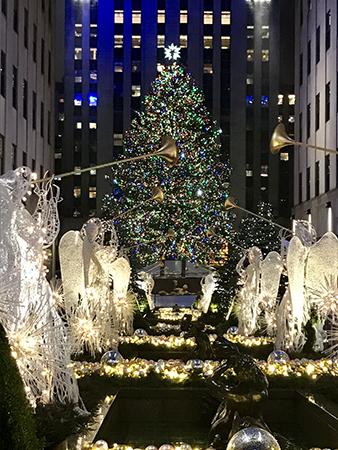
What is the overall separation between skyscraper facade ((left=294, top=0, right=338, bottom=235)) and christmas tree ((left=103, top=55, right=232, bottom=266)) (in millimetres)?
5369

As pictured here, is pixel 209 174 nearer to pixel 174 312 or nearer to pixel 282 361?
pixel 174 312

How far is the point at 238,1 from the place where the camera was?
7525 cm

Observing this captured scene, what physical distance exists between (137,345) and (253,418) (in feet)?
35.4

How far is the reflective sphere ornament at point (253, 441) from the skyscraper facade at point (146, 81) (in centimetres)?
6642

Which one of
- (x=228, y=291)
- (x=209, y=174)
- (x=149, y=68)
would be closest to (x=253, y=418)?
(x=228, y=291)

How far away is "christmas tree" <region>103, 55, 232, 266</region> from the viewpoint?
45938 millimetres

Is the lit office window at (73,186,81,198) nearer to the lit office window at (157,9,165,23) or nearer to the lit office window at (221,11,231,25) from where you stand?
the lit office window at (157,9,165,23)

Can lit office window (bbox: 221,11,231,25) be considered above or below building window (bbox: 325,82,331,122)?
above

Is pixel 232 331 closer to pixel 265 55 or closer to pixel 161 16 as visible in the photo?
pixel 161 16

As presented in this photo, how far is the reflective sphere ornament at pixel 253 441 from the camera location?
655 cm

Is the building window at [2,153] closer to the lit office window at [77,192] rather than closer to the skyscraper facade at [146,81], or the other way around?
the skyscraper facade at [146,81]

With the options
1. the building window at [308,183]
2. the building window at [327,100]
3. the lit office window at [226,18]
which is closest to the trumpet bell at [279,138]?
the building window at [327,100]

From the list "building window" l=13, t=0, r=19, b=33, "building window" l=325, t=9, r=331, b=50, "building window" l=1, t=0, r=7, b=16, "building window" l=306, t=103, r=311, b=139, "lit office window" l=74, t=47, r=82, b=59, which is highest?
"lit office window" l=74, t=47, r=82, b=59

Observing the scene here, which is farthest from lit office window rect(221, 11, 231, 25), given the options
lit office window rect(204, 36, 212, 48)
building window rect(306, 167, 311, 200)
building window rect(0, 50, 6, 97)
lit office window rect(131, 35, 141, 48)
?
building window rect(0, 50, 6, 97)
